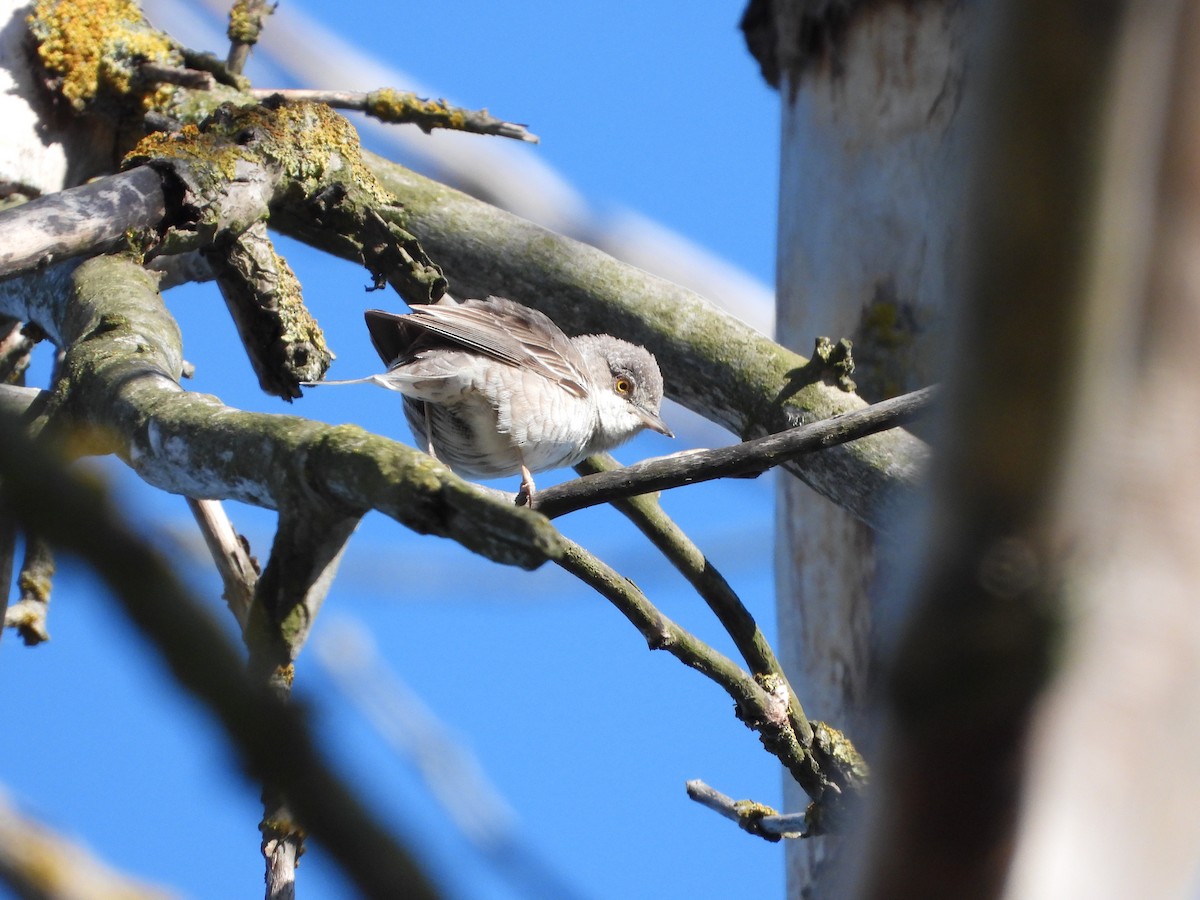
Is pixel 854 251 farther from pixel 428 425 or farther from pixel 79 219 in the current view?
pixel 79 219

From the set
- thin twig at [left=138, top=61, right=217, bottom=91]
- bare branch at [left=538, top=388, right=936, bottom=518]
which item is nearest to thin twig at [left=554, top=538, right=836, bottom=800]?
bare branch at [left=538, top=388, right=936, bottom=518]

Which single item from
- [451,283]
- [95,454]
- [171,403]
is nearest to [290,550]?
[171,403]

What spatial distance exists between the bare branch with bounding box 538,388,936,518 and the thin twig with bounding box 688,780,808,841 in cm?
128

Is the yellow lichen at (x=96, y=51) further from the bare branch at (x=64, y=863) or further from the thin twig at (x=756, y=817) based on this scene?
the thin twig at (x=756, y=817)

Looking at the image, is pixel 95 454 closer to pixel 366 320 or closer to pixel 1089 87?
pixel 366 320

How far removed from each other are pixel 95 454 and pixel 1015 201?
2.39 meters

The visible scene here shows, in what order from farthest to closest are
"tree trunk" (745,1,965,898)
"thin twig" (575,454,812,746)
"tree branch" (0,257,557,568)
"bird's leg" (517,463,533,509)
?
"tree trunk" (745,1,965,898)
"bird's leg" (517,463,533,509)
"thin twig" (575,454,812,746)
"tree branch" (0,257,557,568)

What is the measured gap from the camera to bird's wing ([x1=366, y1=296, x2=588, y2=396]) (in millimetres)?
3930

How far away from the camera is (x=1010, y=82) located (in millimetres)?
741

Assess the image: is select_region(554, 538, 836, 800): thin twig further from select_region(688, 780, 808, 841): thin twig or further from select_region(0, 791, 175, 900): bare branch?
select_region(0, 791, 175, 900): bare branch

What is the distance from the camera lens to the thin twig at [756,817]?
3350 millimetres

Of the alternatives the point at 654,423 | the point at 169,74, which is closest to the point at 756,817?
the point at 654,423

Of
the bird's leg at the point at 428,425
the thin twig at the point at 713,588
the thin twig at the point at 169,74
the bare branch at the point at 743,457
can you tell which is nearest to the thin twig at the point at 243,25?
the thin twig at the point at 169,74

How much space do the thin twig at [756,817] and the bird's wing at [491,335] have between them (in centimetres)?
160
